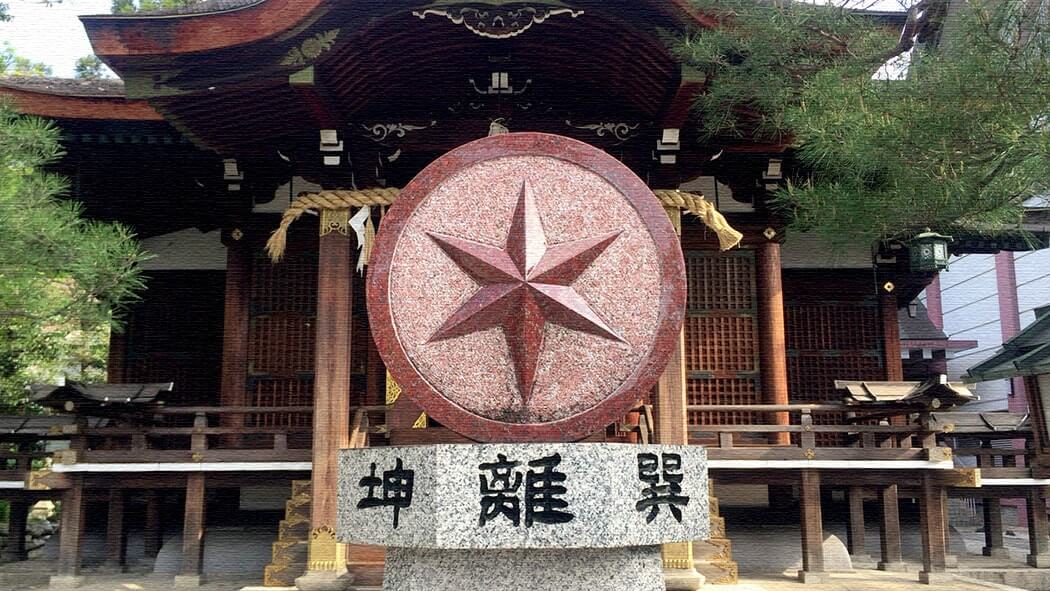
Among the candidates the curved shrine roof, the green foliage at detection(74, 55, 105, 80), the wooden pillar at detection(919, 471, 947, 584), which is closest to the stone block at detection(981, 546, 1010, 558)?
the wooden pillar at detection(919, 471, 947, 584)

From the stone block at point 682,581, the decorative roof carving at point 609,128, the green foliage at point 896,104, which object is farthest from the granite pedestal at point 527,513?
the decorative roof carving at point 609,128

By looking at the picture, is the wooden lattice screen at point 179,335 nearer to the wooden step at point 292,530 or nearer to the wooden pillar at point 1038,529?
the wooden step at point 292,530

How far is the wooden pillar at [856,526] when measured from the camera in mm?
10516

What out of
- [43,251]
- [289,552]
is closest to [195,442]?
[289,552]

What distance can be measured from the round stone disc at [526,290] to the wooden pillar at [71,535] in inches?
229

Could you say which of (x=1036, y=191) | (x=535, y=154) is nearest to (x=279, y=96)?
(x=535, y=154)

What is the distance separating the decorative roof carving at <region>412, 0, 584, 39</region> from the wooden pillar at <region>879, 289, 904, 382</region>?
250 inches

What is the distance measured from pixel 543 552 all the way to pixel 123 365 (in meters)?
8.24

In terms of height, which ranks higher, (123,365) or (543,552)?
(123,365)

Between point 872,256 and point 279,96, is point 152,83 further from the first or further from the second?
point 872,256

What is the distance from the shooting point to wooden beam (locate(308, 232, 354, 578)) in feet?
27.0

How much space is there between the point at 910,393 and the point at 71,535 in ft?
29.4

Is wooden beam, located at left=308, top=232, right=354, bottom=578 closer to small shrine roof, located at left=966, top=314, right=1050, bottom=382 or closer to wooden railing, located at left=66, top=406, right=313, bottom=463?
wooden railing, located at left=66, top=406, right=313, bottom=463

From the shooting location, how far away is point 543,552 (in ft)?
16.7
